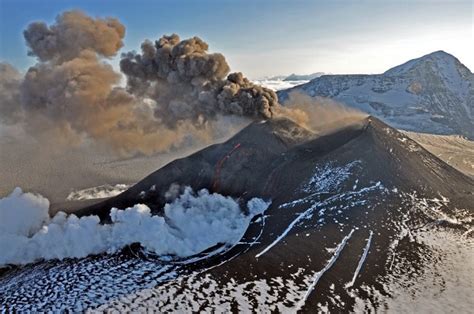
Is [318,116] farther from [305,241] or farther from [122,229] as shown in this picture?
[122,229]

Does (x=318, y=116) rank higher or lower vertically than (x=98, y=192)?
higher

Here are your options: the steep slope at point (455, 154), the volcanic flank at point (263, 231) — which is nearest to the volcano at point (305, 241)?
the volcanic flank at point (263, 231)

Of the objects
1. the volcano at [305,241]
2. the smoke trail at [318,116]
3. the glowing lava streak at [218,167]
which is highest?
the smoke trail at [318,116]

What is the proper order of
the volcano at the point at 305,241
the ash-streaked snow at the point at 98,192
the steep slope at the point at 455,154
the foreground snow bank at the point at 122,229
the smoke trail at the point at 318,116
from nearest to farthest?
the volcano at the point at 305,241 → the foreground snow bank at the point at 122,229 → the smoke trail at the point at 318,116 → the ash-streaked snow at the point at 98,192 → the steep slope at the point at 455,154

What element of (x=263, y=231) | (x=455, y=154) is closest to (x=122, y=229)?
(x=263, y=231)

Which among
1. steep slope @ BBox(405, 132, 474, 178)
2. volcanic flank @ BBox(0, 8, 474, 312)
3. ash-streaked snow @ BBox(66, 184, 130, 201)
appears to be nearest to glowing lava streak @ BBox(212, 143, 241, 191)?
volcanic flank @ BBox(0, 8, 474, 312)

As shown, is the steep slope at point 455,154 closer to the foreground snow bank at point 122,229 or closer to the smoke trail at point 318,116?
the smoke trail at point 318,116

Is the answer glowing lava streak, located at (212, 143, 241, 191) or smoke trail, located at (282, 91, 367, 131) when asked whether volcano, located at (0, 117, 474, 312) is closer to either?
glowing lava streak, located at (212, 143, 241, 191)
